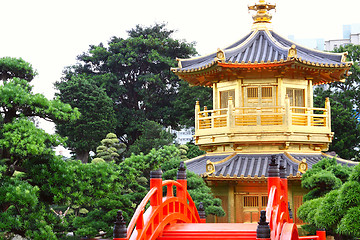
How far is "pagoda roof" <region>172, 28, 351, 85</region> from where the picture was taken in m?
17.0

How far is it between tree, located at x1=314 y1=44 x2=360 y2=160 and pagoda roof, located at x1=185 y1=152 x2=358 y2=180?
11.1 meters

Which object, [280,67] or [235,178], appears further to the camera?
[280,67]

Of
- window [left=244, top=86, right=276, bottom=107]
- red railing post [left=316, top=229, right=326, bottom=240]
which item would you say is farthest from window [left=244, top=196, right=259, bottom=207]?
red railing post [left=316, top=229, right=326, bottom=240]

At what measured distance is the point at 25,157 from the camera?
1357cm

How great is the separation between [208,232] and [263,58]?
29.5 feet

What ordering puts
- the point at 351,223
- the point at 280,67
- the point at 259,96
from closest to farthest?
the point at 351,223
the point at 280,67
the point at 259,96

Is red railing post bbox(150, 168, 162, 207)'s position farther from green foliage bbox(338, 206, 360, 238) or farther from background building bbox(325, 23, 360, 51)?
background building bbox(325, 23, 360, 51)

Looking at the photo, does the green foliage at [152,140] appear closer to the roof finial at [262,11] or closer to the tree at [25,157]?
the roof finial at [262,11]

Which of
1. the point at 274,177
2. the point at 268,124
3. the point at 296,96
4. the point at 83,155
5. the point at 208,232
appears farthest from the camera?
the point at 83,155

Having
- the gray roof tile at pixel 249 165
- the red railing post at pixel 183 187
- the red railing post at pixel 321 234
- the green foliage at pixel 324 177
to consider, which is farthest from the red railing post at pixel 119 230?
the gray roof tile at pixel 249 165

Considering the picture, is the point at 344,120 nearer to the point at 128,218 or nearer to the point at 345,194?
the point at 128,218

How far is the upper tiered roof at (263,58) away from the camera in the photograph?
17094 millimetres

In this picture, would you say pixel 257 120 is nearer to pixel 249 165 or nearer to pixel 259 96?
pixel 259 96

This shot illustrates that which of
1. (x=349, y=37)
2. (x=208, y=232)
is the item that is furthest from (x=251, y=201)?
(x=349, y=37)
